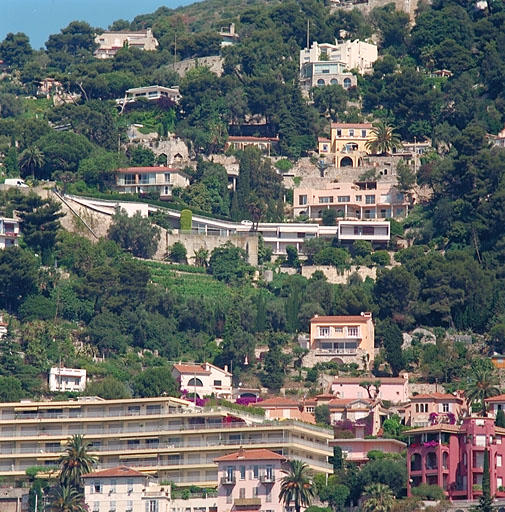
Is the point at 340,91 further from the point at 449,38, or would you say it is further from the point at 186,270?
the point at 186,270

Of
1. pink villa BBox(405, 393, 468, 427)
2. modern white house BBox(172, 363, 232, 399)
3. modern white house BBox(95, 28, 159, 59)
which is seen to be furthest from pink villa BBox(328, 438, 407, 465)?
modern white house BBox(95, 28, 159, 59)

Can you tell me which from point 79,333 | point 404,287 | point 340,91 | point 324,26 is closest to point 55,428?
point 79,333

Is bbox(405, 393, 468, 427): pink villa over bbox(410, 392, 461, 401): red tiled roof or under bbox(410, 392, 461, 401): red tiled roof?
under

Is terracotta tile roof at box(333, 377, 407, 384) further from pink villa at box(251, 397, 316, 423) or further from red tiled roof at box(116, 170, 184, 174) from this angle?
red tiled roof at box(116, 170, 184, 174)

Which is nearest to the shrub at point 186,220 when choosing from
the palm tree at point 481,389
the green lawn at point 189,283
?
the green lawn at point 189,283

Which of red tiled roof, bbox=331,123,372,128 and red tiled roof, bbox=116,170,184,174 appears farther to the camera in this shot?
red tiled roof, bbox=331,123,372,128

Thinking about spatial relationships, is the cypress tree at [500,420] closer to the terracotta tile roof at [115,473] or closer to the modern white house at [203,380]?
the modern white house at [203,380]
